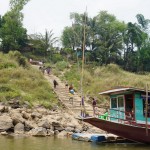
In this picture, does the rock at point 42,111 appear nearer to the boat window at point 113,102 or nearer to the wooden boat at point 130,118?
the boat window at point 113,102

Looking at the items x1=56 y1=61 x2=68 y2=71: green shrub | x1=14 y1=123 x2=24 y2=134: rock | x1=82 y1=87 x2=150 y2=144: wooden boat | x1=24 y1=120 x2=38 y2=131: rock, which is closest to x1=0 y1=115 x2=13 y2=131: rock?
x1=14 y1=123 x2=24 y2=134: rock

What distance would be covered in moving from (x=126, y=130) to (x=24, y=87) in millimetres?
13463

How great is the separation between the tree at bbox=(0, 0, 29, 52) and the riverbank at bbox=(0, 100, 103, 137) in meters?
23.0

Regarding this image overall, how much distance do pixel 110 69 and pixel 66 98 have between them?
12863mm

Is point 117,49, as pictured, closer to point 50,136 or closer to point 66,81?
point 66,81

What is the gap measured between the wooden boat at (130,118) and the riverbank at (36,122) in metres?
3.85

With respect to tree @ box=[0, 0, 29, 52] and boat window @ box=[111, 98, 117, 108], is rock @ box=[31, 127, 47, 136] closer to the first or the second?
boat window @ box=[111, 98, 117, 108]

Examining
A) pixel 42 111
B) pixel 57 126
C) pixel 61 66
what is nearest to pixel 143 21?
pixel 61 66

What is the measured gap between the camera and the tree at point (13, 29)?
46.5 meters

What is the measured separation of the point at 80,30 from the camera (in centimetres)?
5141

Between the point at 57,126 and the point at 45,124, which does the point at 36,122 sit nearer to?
the point at 45,124

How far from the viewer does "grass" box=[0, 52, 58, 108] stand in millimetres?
25906

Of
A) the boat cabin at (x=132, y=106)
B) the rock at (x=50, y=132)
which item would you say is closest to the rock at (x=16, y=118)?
the rock at (x=50, y=132)

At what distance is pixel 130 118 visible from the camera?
17.5 metres
